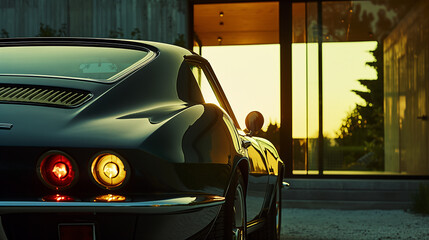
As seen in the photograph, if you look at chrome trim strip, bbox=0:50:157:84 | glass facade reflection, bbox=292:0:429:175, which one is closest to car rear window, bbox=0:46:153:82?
chrome trim strip, bbox=0:50:157:84

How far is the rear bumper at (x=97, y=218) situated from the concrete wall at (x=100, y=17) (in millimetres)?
10277

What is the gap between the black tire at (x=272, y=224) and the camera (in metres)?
5.68

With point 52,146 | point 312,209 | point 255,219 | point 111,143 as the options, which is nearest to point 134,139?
point 111,143

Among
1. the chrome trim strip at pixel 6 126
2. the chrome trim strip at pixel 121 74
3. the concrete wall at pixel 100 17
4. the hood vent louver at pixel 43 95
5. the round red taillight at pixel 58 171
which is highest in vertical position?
the concrete wall at pixel 100 17

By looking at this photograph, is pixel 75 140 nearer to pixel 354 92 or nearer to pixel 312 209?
pixel 312 209

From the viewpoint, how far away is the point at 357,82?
13.4m

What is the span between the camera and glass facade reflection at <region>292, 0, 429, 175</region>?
13383 millimetres

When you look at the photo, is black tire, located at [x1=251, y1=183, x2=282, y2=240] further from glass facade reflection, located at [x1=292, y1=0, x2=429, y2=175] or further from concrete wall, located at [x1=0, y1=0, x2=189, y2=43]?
concrete wall, located at [x1=0, y1=0, x2=189, y2=43]

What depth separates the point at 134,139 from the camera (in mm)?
3043

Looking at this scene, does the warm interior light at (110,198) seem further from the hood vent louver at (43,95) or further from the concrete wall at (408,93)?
the concrete wall at (408,93)

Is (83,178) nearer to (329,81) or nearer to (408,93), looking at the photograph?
(329,81)

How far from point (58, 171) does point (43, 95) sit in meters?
0.47

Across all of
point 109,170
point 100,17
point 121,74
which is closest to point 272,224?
point 121,74

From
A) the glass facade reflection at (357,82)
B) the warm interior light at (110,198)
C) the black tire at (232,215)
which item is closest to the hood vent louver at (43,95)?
the warm interior light at (110,198)
